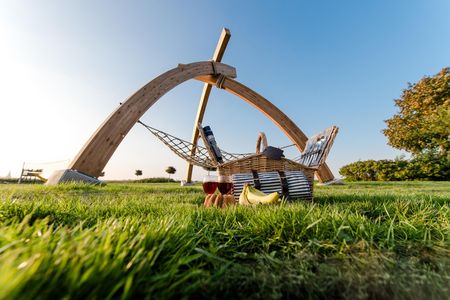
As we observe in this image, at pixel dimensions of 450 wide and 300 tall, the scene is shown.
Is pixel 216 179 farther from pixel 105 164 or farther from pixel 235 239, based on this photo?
pixel 105 164

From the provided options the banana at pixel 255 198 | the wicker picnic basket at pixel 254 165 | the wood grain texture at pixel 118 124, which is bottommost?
the banana at pixel 255 198

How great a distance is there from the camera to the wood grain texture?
16.4 feet

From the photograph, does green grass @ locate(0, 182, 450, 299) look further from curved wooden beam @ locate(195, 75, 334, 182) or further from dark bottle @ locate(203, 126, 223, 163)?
curved wooden beam @ locate(195, 75, 334, 182)

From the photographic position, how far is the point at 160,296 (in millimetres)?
471

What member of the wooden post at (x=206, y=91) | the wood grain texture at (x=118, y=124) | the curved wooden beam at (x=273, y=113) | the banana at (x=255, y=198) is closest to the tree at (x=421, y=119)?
the curved wooden beam at (x=273, y=113)

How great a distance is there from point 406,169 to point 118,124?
15.1 meters

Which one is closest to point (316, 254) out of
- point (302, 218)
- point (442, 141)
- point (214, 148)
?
point (302, 218)

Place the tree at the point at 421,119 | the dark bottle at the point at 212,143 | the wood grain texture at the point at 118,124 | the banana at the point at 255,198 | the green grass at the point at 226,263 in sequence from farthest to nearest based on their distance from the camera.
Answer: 1. the tree at the point at 421,119
2. the wood grain texture at the point at 118,124
3. the dark bottle at the point at 212,143
4. the banana at the point at 255,198
5. the green grass at the point at 226,263

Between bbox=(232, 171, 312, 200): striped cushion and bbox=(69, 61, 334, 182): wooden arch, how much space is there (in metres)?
3.77

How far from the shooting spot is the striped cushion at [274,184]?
242 cm

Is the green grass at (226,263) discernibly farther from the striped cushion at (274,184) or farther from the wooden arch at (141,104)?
the wooden arch at (141,104)

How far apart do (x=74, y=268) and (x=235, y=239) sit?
0.64 meters

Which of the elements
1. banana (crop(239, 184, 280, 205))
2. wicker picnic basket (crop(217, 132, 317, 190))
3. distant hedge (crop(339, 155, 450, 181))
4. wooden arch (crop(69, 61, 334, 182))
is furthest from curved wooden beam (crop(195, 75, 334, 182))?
→ distant hedge (crop(339, 155, 450, 181))

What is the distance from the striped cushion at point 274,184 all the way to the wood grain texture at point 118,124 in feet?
12.3
